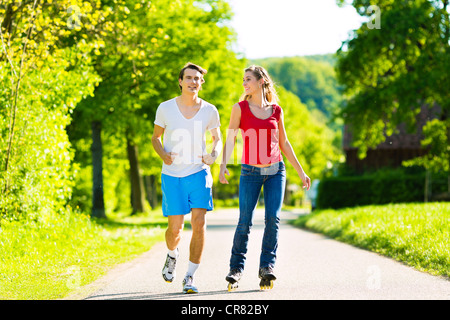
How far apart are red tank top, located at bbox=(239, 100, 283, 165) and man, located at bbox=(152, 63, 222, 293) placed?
0.28 m

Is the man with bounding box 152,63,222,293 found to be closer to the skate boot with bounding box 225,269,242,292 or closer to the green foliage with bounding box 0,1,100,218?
the skate boot with bounding box 225,269,242,292

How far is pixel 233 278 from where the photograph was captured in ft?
20.8

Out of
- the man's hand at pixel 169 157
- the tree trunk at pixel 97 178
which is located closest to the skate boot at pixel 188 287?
the man's hand at pixel 169 157

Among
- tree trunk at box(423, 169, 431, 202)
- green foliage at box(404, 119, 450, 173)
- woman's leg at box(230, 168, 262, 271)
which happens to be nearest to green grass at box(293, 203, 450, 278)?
woman's leg at box(230, 168, 262, 271)

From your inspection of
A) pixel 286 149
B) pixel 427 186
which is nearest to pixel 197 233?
pixel 286 149

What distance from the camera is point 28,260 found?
8531 millimetres

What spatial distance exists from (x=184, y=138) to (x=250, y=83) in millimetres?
892

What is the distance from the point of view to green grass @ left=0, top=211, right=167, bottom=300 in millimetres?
6660

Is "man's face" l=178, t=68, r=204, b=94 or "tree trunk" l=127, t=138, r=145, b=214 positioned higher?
"man's face" l=178, t=68, r=204, b=94

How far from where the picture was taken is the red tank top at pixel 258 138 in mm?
6512

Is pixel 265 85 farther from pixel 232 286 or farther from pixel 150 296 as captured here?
pixel 150 296

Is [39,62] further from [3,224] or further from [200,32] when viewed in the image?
[200,32]

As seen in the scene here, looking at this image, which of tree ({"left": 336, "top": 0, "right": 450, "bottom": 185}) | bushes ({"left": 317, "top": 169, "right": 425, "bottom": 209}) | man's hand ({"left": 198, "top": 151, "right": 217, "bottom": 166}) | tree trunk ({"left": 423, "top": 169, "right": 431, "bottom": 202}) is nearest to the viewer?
man's hand ({"left": 198, "top": 151, "right": 217, "bottom": 166})
